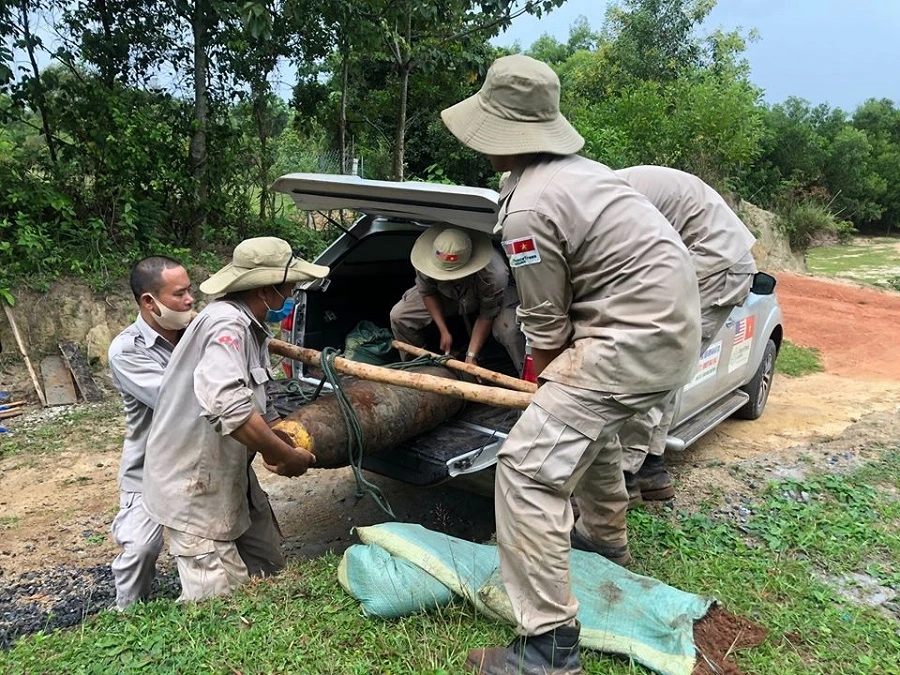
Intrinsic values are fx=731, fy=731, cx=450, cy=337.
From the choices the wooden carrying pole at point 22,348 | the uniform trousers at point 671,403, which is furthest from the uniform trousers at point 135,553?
the wooden carrying pole at point 22,348

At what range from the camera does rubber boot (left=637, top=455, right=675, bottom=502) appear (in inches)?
153

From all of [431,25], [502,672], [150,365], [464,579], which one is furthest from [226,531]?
[431,25]

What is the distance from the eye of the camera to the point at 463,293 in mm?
4223

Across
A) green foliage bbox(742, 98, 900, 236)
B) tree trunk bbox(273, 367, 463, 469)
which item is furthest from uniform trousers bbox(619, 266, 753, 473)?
green foliage bbox(742, 98, 900, 236)

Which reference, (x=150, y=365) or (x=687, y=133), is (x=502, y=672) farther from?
(x=687, y=133)

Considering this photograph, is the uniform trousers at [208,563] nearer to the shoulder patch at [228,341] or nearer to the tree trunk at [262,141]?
the shoulder patch at [228,341]

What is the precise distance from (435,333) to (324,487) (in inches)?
49.2

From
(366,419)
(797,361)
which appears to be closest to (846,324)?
(797,361)

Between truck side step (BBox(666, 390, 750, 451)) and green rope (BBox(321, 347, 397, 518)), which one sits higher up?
green rope (BBox(321, 347, 397, 518))

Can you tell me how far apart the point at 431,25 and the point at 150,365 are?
30.0ft

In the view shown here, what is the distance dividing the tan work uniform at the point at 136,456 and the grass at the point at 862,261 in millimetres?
16794

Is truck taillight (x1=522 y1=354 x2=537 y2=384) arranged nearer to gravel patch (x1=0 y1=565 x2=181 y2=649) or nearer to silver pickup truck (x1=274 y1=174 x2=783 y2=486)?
silver pickup truck (x1=274 y1=174 x2=783 y2=486)

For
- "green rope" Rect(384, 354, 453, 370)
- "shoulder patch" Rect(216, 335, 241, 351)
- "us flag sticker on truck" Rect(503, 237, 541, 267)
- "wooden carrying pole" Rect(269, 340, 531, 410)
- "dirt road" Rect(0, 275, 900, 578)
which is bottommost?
"dirt road" Rect(0, 275, 900, 578)

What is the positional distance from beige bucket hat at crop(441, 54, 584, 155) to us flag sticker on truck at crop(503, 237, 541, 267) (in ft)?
0.99
